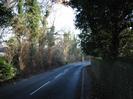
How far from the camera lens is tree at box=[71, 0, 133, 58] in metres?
16.4

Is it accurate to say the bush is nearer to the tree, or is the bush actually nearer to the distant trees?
the distant trees

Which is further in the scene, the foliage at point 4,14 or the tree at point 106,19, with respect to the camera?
the foliage at point 4,14

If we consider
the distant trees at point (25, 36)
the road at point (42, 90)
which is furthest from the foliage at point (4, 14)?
the distant trees at point (25, 36)

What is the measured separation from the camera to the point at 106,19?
17.8 metres

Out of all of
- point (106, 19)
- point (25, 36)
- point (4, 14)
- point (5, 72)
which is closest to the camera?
point (106, 19)

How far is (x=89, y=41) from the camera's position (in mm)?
27109

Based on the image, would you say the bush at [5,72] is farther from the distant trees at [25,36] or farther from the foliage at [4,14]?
the foliage at [4,14]

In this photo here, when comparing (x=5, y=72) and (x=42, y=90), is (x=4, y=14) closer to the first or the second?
(x=42, y=90)

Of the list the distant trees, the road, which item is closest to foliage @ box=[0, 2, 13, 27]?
the road

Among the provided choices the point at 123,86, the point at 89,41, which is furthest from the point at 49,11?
the point at 123,86

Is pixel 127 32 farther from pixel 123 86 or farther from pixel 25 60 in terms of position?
pixel 25 60

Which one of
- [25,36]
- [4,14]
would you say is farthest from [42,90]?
[25,36]

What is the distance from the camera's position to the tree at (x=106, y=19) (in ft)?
53.7

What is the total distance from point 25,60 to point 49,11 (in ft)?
49.4
